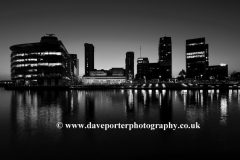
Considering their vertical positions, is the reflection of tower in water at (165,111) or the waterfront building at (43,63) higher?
the waterfront building at (43,63)

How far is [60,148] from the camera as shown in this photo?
Answer: 35.1 ft

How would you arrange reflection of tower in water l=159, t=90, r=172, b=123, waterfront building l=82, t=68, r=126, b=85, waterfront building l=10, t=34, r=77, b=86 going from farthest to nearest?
waterfront building l=82, t=68, r=126, b=85, waterfront building l=10, t=34, r=77, b=86, reflection of tower in water l=159, t=90, r=172, b=123

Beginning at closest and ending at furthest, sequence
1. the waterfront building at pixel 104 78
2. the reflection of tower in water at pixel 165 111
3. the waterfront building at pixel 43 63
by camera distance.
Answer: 1. the reflection of tower in water at pixel 165 111
2. the waterfront building at pixel 43 63
3. the waterfront building at pixel 104 78

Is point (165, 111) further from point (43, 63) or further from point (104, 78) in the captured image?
point (104, 78)

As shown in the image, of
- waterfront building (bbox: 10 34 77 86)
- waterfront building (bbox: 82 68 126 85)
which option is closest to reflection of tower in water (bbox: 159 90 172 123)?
waterfront building (bbox: 10 34 77 86)

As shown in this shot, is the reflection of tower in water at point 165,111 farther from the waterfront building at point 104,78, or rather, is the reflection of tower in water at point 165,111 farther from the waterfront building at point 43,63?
the waterfront building at point 104,78

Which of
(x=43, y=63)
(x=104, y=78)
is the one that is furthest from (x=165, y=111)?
(x=104, y=78)

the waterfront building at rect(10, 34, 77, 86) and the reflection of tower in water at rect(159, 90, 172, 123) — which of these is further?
the waterfront building at rect(10, 34, 77, 86)

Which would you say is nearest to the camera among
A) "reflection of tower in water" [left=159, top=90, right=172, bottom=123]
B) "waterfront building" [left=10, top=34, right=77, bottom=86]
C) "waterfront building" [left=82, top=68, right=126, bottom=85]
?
"reflection of tower in water" [left=159, top=90, right=172, bottom=123]

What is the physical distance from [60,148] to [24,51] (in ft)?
412

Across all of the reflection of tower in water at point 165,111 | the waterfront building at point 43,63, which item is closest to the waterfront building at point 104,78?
the waterfront building at point 43,63

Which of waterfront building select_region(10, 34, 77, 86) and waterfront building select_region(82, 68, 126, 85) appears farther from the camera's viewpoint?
waterfront building select_region(82, 68, 126, 85)

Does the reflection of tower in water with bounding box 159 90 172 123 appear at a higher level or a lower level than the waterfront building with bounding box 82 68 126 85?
lower

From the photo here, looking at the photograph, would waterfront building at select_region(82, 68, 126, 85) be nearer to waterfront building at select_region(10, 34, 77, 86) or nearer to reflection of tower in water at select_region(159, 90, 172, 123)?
waterfront building at select_region(10, 34, 77, 86)
